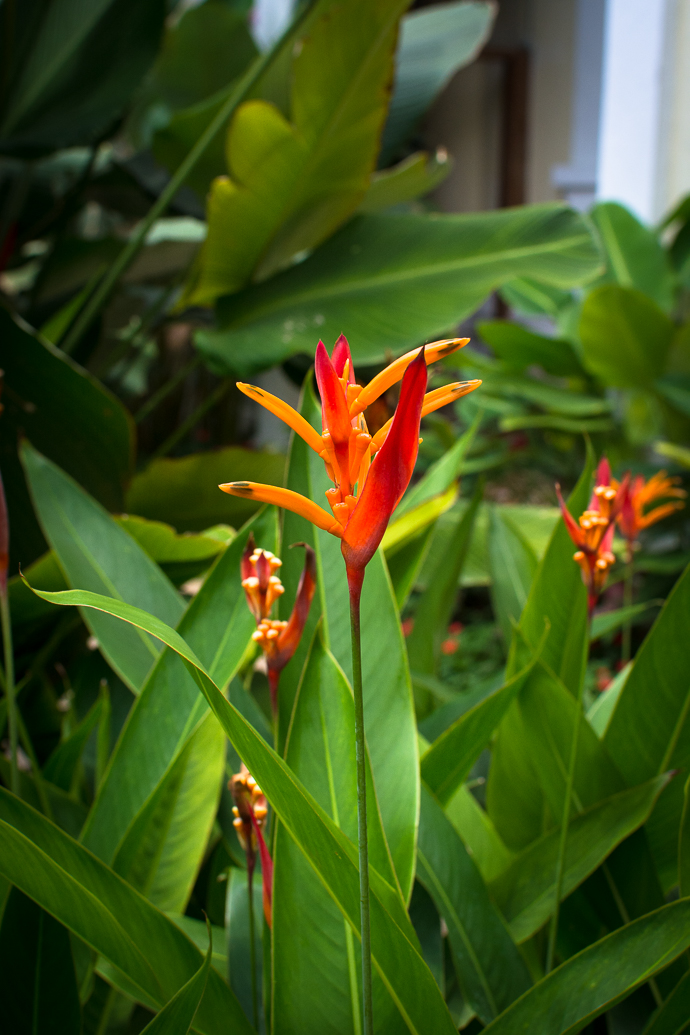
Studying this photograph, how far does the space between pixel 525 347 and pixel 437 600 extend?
50.6 inches

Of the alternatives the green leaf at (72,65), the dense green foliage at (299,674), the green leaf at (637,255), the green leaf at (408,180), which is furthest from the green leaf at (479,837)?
the green leaf at (637,255)

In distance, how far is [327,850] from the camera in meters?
0.26

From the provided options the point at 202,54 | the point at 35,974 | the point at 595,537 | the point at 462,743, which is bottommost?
the point at 35,974

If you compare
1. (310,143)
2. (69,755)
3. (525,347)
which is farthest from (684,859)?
(525,347)

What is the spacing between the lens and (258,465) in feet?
3.06

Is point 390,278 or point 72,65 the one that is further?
point 72,65

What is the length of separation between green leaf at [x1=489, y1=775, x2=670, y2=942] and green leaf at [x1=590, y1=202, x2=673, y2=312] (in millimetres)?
1639

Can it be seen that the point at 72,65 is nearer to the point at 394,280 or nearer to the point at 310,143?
the point at 310,143

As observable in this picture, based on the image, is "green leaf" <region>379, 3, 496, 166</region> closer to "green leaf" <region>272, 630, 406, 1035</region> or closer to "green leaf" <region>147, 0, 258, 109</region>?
"green leaf" <region>147, 0, 258, 109</region>

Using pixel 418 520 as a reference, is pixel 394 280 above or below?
above

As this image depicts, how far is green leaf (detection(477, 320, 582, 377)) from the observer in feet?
5.82

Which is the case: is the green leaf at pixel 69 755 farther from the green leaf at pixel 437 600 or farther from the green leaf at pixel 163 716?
the green leaf at pixel 437 600

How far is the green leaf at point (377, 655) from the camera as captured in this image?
37 cm

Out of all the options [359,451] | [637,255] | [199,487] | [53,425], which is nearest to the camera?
[359,451]
